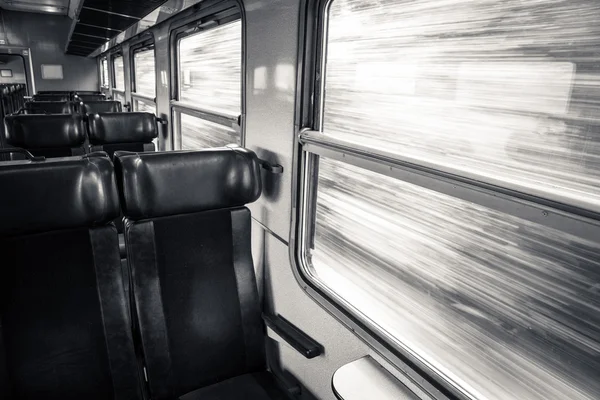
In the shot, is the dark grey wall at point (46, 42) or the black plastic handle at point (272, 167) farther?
the dark grey wall at point (46, 42)

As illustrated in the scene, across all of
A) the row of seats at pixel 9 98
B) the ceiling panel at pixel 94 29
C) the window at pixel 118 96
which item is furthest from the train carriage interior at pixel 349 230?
the window at pixel 118 96

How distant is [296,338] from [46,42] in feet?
39.8

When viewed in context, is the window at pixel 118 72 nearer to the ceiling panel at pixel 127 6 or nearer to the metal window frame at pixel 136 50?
the metal window frame at pixel 136 50

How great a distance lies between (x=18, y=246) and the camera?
1.45 m

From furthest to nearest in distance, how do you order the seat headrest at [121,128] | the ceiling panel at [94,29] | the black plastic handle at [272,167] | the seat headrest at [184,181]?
the ceiling panel at [94,29], the seat headrest at [121,128], the black plastic handle at [272,167], the seat headrest at [184,181]

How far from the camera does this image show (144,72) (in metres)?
6.29

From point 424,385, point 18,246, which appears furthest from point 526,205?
point 18,246

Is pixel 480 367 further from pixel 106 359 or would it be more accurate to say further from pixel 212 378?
pixel 106 359

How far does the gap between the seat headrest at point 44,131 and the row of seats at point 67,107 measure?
2.12m

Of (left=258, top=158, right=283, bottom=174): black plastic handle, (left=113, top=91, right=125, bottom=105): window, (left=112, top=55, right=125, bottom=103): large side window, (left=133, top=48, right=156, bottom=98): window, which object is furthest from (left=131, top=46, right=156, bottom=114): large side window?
(left=258, top=158, right=283, bottom=174): black plastic handle

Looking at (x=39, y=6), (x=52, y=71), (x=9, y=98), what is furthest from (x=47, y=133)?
(x=52, y=71)

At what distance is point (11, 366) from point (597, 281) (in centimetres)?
169

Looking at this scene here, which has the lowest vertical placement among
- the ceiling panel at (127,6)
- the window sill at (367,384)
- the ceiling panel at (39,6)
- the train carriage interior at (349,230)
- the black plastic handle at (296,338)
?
the black plastic handle at (296,338)

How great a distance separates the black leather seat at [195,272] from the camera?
1.65 m
